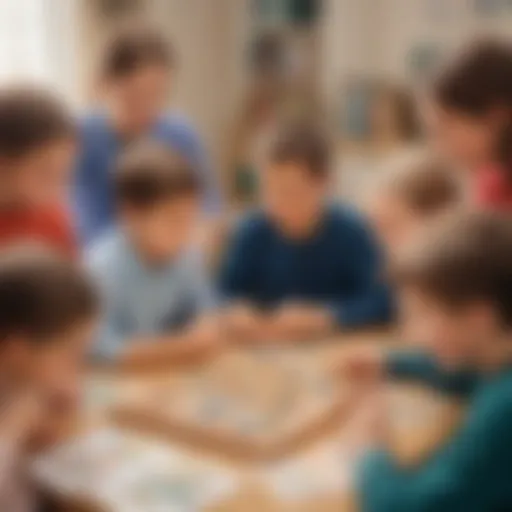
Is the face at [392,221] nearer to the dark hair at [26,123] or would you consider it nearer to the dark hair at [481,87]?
the dark hair at [481,87]

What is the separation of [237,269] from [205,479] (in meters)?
0.78

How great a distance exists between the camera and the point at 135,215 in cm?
162

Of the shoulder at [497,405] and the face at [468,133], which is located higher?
the face at [468,133]

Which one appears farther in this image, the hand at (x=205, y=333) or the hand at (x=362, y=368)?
the hand at (x=205, y=333)

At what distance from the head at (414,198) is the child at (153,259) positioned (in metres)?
0.35

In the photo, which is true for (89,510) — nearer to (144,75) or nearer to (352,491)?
(352,491)

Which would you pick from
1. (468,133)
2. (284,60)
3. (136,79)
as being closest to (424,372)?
(468,133)

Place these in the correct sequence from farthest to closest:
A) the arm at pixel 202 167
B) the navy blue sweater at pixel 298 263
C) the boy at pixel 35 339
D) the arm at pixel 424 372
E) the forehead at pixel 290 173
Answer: the arm at pixel 202 167, the navy blue sweater at pixel 298 263, the forehead at pixel 290 173, the arm at pixel 424 372, the boy at pixel 35 339

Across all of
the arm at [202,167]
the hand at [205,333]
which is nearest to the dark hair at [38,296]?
the hand at [205,333]

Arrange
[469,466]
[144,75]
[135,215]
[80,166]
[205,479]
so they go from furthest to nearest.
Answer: [80,166]
[144,75]
[135,215]
[205,479]
[469,466]

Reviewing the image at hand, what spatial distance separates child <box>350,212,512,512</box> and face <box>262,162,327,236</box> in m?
0.51

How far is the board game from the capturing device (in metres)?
1.21

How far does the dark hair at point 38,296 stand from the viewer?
1.18 meters

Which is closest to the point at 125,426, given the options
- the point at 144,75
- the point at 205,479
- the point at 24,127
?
the point at 205,479
